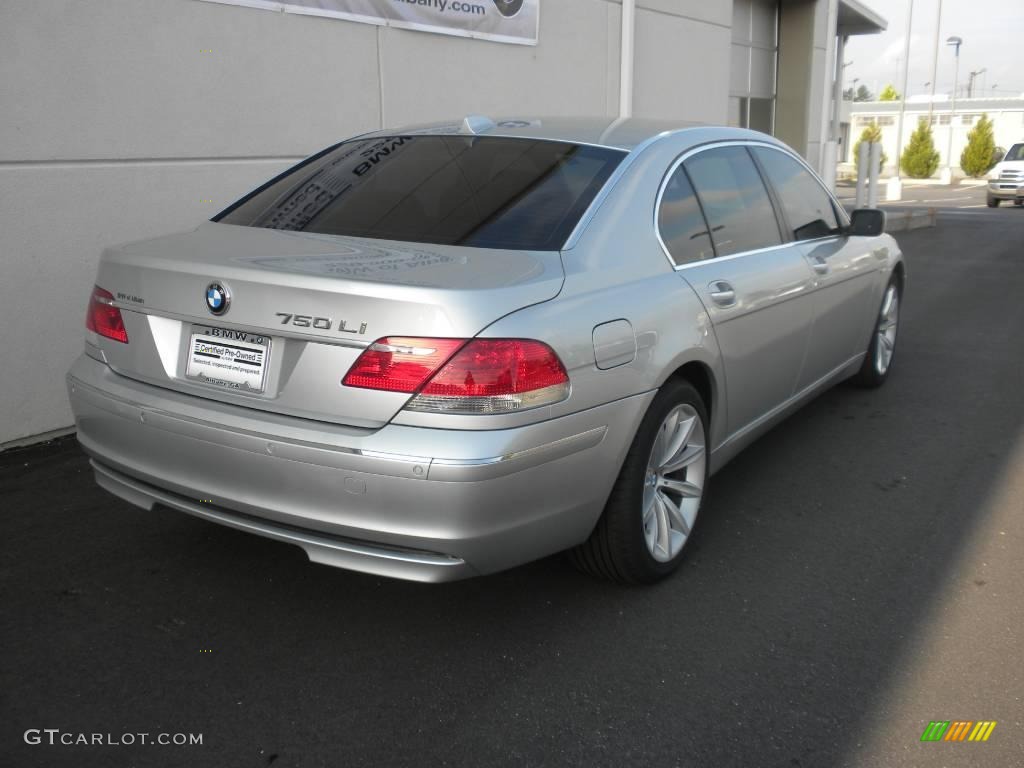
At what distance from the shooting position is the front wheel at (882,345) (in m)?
5.98

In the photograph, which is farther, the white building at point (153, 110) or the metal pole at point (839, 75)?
the metal pole at point (839, 75)

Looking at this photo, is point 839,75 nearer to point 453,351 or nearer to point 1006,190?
point 1006,190

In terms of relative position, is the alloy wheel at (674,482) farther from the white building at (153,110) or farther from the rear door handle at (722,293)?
the white building at (153,110)

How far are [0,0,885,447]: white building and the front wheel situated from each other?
12.5ft

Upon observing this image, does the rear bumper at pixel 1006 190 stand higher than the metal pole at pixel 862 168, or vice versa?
the metal pole at pixel 862 168

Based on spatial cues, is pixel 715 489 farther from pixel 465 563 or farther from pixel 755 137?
pixel 465 563

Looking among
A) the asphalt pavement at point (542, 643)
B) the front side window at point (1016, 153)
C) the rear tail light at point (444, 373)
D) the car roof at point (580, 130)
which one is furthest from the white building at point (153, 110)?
the front side window at point (1016, 153)

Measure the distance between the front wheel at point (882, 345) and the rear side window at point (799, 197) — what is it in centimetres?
108

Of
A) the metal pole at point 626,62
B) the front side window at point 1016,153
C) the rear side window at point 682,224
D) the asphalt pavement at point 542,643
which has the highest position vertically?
the metal pole at point 626,62

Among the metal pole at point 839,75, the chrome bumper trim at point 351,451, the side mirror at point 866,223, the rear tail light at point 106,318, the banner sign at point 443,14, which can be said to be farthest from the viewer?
the metal pole at point 839,75

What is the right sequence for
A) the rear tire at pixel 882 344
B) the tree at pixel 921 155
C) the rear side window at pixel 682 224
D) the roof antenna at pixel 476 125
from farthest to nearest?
1. the tree at pixel 921 155
2. the rear tire at pixel 882 344
3. the roof antenna at pixel 476 125
4. the rear side window at pixel 682 224

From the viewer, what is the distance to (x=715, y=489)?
4453 mm

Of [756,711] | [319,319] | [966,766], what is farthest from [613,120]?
[966,766]

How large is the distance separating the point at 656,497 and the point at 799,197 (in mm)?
2125
